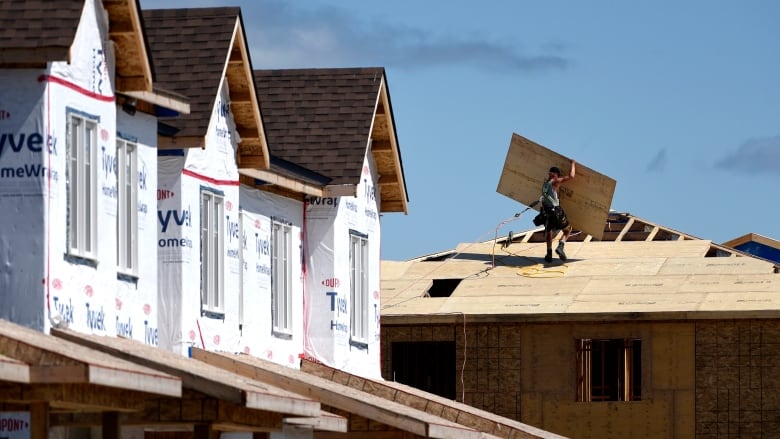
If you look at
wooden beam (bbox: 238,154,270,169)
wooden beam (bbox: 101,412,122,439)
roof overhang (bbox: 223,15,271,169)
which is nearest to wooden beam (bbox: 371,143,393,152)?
roof overhang (bbox: 223,15,271,169)

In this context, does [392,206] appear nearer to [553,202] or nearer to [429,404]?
[429,404]

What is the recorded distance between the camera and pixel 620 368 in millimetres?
38875

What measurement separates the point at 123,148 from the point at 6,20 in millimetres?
2630

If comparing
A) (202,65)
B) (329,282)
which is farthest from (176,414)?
(329,282)

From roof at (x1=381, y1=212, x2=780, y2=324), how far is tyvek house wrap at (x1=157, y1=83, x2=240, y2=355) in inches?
522

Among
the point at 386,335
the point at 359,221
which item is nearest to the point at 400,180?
the point at 359,221

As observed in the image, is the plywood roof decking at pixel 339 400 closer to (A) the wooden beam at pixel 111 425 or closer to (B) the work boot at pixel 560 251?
(A) the wooden beam at pixel 111 425

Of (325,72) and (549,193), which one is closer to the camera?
(325,72)

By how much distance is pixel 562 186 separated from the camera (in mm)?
40156

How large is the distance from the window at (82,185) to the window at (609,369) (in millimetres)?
18745

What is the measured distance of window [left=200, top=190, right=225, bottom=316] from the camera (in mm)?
24359

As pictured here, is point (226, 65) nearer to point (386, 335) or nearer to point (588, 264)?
point (386, 335)

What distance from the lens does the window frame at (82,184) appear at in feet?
64.6

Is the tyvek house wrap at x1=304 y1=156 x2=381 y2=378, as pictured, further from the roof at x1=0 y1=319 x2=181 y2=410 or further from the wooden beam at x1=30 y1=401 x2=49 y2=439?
the wooden beam at x1=30 y1=401 x2=49 y2=439
